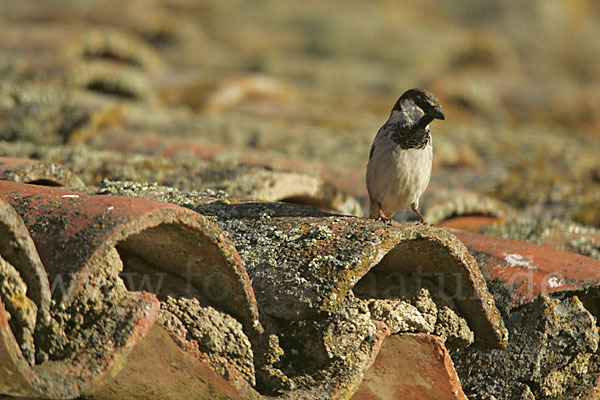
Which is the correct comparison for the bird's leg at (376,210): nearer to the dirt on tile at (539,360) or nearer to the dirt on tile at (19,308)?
the dirt on tile at (539,360)

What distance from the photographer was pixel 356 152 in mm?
6949

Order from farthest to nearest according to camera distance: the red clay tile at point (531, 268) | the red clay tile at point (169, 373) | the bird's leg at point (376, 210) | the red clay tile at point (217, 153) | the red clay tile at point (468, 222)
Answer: the red clay tile at point (217, 153) → the red clay tile at point (468, 222) → the bird's leg at point (376, 210) → the red clay tile at point (531, 268) → the red clay tile at point (169, 373)

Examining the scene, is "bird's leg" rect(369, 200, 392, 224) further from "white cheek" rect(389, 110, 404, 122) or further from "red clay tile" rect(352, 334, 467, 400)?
"red clay tile" rect(352, 334, 467, 400)

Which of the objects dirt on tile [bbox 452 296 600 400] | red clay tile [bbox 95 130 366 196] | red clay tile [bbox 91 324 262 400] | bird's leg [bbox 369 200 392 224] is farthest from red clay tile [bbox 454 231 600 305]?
red clay tile [bbox 95 130 366 196]

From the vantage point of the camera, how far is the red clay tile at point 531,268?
10.2 ft

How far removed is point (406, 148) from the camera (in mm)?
3623

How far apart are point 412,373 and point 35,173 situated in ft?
6.35

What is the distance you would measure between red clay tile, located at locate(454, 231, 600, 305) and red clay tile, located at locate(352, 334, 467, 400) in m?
0.65

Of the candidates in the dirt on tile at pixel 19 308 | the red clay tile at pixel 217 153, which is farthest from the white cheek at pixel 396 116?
the dirt on tile at pixel 19 308

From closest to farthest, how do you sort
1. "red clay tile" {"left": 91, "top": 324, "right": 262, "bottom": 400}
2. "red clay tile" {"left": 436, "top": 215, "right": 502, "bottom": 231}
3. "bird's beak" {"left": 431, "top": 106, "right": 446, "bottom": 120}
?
"red clay tile" {"left": 91, "top": 324, "right": 262, "bottom": 400} < "bird's beak" {"left": 431, "top": 106, "right": 446, "bottom": 120} < "red clay tile" {"left": 436, "top": 215, "right": 502, "bottom": 231}

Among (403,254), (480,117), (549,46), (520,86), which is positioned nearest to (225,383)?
(403,254)

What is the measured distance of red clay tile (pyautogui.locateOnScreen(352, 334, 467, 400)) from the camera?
8.55 ft

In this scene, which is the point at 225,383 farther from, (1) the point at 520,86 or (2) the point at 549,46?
(2) the point at 549,46

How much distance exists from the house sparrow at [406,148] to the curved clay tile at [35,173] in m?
1.54
